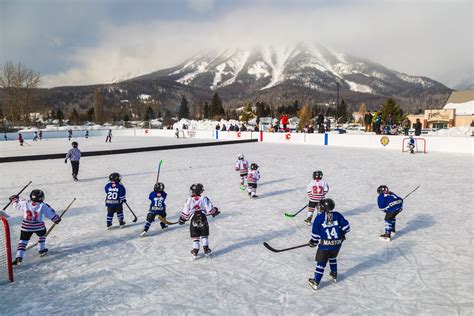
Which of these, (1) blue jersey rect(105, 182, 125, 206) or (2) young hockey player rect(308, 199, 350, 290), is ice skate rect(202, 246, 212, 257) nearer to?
(2) young hockey player rect(308, 199, 350, 290)

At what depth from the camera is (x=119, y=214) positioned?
7.36 m

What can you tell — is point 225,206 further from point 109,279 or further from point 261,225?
point 109,279

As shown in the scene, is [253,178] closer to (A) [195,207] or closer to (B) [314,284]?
(A) [195,207]

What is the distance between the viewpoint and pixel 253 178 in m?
9.83

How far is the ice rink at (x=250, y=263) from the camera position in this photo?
14.4 ft

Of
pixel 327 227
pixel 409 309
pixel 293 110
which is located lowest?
pixel 409 309

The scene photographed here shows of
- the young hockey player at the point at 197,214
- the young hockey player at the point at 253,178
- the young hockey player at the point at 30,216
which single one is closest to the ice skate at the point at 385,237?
the young hockey player at the point at 197,214

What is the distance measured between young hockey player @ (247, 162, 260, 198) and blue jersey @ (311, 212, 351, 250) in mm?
5086

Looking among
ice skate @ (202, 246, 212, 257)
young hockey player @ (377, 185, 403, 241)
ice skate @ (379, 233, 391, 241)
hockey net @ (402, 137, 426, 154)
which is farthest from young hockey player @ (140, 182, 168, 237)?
hockey net @ (402, 137, 426, 154)

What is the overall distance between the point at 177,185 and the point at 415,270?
28.6 ft

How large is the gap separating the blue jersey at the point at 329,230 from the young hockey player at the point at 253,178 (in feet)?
16.7

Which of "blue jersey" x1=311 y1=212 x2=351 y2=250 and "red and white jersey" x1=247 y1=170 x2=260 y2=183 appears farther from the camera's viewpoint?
"red and white jersey" x1=247 y1=170 x2=260 y2=183

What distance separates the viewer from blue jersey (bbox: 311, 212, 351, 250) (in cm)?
468

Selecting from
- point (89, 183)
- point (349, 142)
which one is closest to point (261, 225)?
point (89, 183)
